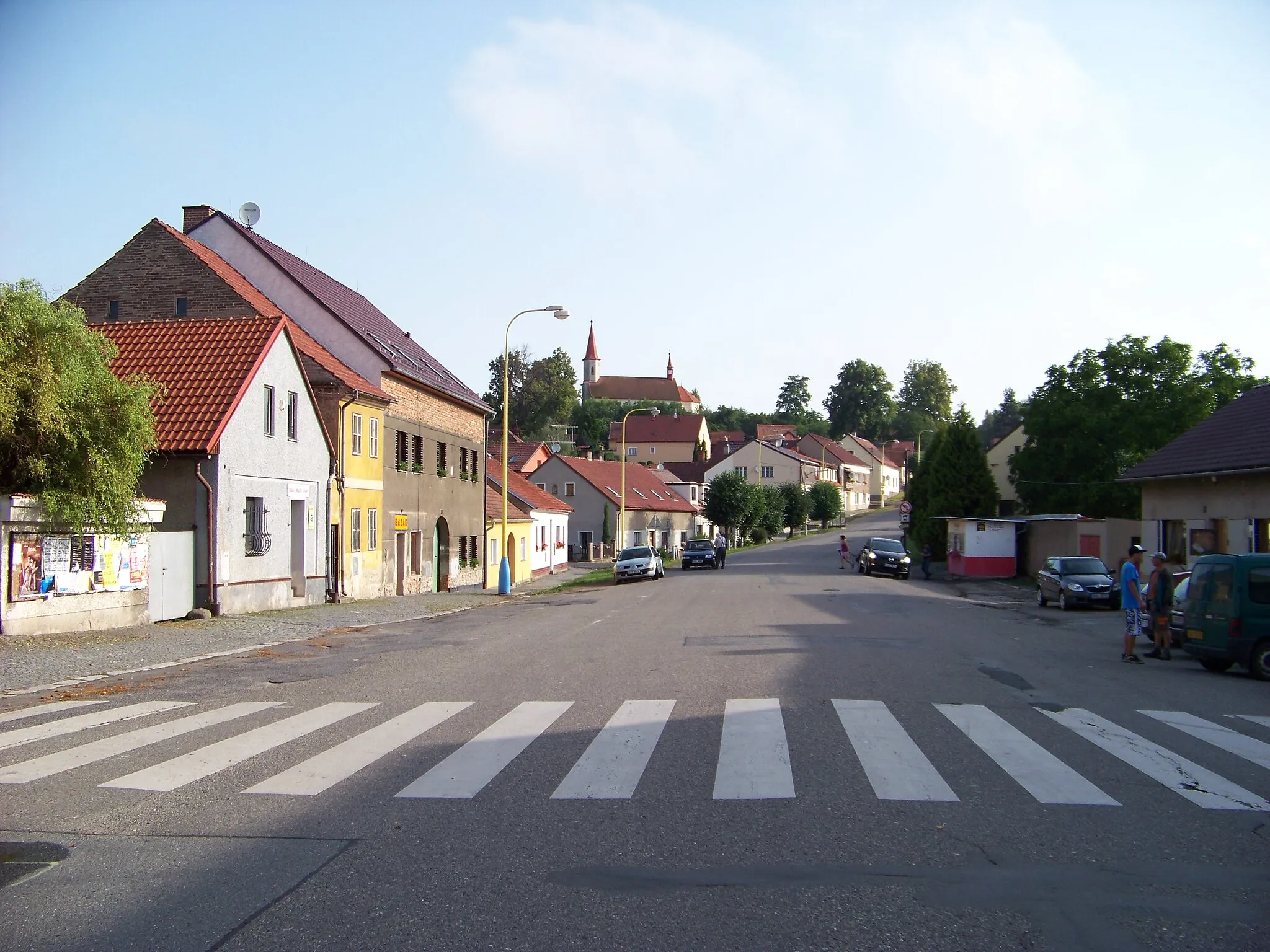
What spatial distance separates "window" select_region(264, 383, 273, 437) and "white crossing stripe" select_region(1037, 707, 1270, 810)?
19.0 meters

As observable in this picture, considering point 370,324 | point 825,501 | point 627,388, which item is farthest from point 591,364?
point 370,324

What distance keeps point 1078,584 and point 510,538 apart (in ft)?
87.7

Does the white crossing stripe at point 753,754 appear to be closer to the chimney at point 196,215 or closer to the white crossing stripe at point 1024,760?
the white crossing stripe at point 1024,760

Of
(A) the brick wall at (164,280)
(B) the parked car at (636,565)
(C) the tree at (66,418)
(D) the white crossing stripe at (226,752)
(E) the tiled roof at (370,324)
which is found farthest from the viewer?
(B) the parked car at (636,565)

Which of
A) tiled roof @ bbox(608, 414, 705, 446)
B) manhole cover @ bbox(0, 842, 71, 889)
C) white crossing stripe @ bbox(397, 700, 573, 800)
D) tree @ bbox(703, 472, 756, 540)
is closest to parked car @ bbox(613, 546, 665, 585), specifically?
white crossing stripe @ bbox(397, 700, 573, 800)

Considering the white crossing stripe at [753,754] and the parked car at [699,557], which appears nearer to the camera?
the white crossing stripe at [753,754]

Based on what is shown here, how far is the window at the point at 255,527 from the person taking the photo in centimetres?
2373

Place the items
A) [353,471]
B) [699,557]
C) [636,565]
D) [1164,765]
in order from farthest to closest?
[699,557], [636,565], [353,471], [1164,765]

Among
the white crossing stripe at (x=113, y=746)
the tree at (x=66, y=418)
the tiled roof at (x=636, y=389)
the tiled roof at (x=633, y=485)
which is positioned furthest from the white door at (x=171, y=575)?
the tiled roof at (x=636, y=389)

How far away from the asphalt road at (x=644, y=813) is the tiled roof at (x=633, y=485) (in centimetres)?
5994

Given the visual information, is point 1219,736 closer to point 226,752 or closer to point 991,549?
point 226,752

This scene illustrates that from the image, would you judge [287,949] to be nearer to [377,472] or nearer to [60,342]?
[60,342]

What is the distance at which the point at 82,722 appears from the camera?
10148 mm

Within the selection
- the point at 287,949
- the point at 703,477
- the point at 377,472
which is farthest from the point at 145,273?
the point at 703,477
